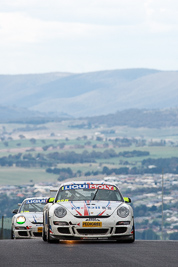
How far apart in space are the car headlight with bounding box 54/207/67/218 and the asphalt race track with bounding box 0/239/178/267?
2.08 ft

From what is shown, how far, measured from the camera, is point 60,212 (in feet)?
58.4

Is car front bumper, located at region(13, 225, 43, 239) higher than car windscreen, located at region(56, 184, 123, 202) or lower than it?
lower

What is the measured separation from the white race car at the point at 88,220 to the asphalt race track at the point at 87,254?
0.75 feet

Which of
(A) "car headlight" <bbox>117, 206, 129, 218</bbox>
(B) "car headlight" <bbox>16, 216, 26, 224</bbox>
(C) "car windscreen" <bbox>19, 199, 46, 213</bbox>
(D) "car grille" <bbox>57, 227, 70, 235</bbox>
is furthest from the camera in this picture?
(C) "car windscreen" <bbox>19, 199, 46, 213</bbox>

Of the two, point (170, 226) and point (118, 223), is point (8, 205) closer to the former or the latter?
point (170, 226)

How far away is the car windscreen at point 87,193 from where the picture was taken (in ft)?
61.4

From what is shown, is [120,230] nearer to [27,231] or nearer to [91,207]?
[91,207]

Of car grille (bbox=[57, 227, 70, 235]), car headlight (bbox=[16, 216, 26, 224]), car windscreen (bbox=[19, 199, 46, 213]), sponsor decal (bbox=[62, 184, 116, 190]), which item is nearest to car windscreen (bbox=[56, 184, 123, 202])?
sponsor decal (bbox=[62, 184, 116, 190])

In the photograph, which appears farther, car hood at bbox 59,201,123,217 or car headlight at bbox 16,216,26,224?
car headlight at bbox 16,216,26,224

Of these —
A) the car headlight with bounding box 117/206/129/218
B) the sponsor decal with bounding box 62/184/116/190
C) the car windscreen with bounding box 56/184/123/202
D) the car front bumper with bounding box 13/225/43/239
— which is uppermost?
the sponsor decal with bounding box 62/184/116/190

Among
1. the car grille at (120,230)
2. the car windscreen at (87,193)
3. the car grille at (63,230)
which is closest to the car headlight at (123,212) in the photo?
the car grille at (120,230)

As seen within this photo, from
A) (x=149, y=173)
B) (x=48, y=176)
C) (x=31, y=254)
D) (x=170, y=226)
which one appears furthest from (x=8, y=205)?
(x=31, y=254)

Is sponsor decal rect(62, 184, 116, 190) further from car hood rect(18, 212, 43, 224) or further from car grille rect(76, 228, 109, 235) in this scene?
car hood rect(18, 212, 43, 224)

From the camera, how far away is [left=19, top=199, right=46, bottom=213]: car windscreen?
24406 mm
